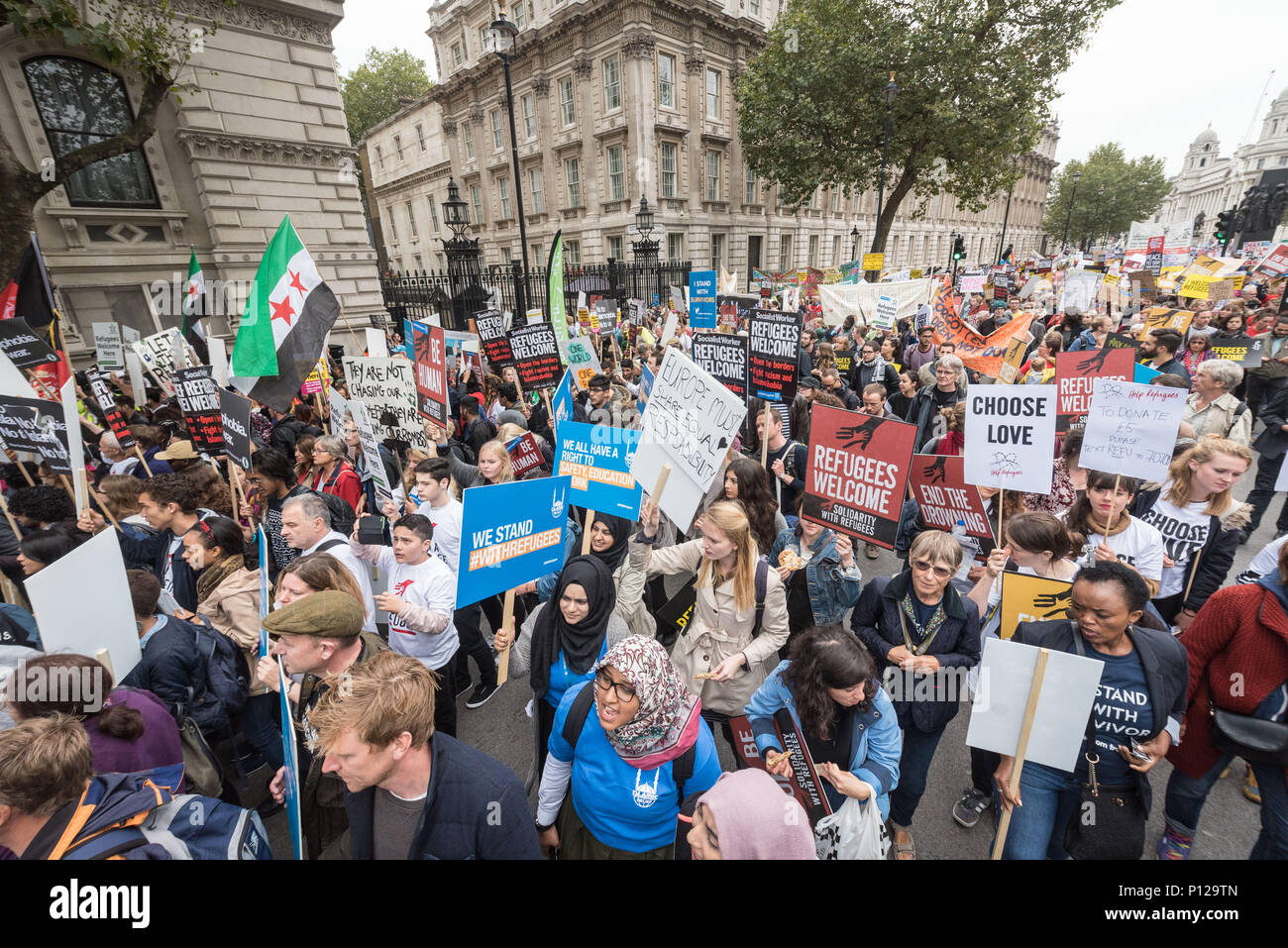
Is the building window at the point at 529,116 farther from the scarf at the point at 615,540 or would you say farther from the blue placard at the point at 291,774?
the blue placard at the point at 291,774

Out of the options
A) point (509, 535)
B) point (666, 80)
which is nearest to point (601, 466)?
point (509, 535)

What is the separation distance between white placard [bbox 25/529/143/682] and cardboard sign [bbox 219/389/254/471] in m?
2.33

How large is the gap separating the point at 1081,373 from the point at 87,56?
19677 mm

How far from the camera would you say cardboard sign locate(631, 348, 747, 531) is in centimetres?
311

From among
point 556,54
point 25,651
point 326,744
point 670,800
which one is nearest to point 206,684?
point 25,651

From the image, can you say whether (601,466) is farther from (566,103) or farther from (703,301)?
(566,103)

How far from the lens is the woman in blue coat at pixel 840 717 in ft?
6.98

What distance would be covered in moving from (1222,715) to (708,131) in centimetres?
3345

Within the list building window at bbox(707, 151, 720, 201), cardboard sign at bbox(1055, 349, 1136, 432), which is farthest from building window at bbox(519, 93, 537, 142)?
cardboard sign at bbox(1055, 349, 1136, 432)

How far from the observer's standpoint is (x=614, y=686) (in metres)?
1.97

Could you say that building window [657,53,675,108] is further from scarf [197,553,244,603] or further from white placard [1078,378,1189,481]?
scarf [197,553,244,603]

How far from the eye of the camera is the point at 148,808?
66.2 inches

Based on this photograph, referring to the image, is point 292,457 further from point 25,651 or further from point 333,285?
point 333,285

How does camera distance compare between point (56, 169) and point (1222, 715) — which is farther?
point (56, 169)
